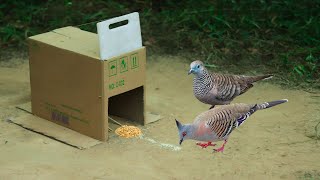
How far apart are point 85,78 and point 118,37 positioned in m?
0.45

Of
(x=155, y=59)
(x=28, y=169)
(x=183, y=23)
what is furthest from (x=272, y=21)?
(x=28, y=169)

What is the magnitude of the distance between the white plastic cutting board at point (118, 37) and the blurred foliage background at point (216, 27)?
1.98 metres

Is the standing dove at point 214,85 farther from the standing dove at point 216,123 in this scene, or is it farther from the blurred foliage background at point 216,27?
the blurred foliage background at point 216,27

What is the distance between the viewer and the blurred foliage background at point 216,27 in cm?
804

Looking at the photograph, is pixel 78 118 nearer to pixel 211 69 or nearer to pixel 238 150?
pixel 238 150

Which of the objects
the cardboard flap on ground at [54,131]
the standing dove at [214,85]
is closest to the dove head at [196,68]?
the standing dove at [214,85]

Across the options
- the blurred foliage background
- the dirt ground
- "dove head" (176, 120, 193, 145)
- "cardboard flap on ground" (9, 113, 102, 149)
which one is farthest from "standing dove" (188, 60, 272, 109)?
the blurred foliage background

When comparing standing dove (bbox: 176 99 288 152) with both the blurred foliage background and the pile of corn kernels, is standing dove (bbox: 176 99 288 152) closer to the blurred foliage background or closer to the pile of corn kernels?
the pile of corn kernels

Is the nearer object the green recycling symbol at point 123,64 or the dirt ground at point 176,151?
the dirt ground at point 176,151

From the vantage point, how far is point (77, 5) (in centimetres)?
953

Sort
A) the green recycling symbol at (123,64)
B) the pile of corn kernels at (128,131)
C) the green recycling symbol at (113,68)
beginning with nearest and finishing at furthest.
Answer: the green recycling symbol at (113,68), the green recycling symbol at (123,64), the pile of corn kernels at (128,131)

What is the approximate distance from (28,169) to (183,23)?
3.96 metres

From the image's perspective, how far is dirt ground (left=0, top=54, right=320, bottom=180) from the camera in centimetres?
546

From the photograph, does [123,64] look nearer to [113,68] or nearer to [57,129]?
[113,68]
